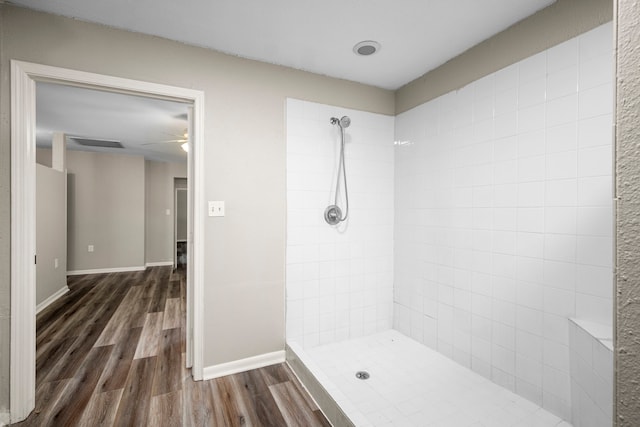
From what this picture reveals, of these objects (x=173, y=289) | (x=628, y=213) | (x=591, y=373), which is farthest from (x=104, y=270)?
(x=628, y=213)

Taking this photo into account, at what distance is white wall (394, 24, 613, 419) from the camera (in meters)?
1.49

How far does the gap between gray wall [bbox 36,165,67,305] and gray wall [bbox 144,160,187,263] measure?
6.02 feet

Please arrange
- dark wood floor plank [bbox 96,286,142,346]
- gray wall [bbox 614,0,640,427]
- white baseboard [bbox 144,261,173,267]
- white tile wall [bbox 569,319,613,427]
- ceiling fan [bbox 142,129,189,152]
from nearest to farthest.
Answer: gray wall [bbox 614,0,640,427], white tile wall [bbox 569,319,613,427], dark wood floor plank [bbox 96,286,142,346], ceiling fan [bbox 142,129,189,152], white baseboard [bbox 144,261,173,267]

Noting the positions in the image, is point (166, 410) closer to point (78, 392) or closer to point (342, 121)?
point (78, 392)

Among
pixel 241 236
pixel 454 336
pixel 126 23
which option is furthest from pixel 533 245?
pixel 126 23

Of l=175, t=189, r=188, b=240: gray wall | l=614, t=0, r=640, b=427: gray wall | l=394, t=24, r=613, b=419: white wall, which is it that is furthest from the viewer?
l=175, t=189, r=188, b=240: gray wall

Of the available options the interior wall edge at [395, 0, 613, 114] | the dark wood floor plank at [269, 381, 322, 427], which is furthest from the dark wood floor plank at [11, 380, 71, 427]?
the interior wall edge at [395, 0, 613, 114]

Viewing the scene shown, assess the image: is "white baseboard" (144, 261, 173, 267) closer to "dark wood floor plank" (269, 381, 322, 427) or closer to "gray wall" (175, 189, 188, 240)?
"gray wall" (175, 189, 188, 240)

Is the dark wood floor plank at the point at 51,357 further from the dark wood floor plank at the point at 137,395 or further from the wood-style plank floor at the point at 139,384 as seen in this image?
the dark wood floor plank at the point at 137,395

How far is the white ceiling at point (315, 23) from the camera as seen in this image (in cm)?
164

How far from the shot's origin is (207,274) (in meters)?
2.09

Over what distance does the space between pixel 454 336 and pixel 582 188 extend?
1293 mm

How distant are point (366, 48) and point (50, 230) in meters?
4.55

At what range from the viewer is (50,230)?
4.01 meters
